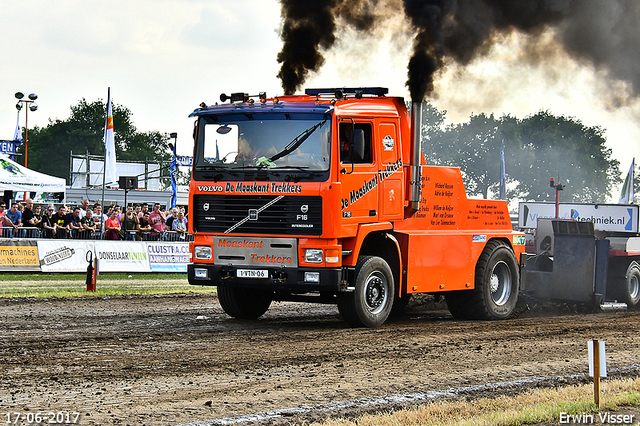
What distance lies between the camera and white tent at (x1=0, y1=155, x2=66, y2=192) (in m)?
23.2

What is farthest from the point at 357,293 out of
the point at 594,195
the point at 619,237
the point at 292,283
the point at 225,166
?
the point at 594,195

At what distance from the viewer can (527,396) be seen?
277 inches

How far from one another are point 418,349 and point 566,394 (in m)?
2.81

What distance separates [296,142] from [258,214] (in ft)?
3.79

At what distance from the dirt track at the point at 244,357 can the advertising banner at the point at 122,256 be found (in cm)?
859

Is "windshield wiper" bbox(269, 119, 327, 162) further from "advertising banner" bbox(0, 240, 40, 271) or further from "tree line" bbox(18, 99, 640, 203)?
"tree line" bbox(18, 99, 640, 203)

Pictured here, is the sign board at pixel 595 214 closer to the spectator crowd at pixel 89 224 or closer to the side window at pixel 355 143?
the spectator crowd at pixel 89 224

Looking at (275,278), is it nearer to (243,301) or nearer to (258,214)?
(258,214)

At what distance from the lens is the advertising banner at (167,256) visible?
23.8 metres

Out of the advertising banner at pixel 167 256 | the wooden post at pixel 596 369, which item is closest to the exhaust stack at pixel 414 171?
the wooden post at pixel 596 369

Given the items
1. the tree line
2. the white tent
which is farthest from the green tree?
the white tent

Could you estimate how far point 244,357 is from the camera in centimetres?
885

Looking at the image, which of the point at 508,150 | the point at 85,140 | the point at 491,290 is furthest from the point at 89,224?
the point at 85,140

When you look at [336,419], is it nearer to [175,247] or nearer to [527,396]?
[527,396]
